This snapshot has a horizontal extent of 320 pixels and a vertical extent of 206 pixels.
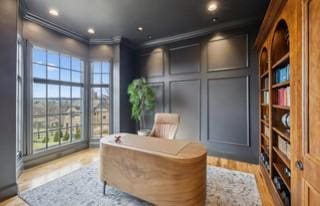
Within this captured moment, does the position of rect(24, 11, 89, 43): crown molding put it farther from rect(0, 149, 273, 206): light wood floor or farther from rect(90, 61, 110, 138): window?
rect(0, 149, 273, 206): light wood floor

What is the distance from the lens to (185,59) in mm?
4492

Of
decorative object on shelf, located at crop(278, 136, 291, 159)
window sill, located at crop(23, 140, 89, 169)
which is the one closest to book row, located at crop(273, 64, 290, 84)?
decorative object on shelf, located at crop(278, 136, 291, 159)

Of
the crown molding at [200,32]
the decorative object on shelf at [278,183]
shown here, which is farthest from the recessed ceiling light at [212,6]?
the decorative object on shelf at [278,183]

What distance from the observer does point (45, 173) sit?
3191 millimetres

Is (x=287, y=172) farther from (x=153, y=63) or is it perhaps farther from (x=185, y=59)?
(x=153, y=63)

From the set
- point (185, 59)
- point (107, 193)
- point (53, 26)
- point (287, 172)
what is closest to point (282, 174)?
point (287, 172)

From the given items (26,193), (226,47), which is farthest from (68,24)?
(226,47)

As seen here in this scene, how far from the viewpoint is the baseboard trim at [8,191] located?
90.1 inches

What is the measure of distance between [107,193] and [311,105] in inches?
101

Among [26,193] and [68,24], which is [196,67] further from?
[26,193]

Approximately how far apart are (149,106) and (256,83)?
103 inches

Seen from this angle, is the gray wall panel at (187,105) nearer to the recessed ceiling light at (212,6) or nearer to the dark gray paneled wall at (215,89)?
the dark gray paneled wall at (215,89)

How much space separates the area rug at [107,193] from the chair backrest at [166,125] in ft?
3.37

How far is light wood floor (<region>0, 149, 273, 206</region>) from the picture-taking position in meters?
2.41
